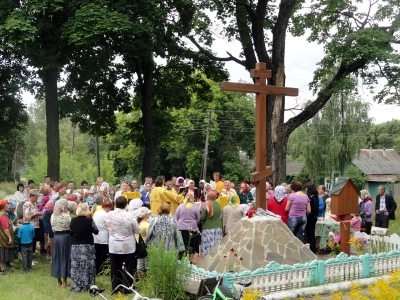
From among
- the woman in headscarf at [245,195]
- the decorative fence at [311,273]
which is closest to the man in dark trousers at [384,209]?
the woman in headscarf at [245,195]

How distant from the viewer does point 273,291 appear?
8156mm

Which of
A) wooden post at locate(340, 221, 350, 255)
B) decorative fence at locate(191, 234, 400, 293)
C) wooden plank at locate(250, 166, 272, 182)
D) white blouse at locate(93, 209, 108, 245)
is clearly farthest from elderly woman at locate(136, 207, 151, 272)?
wooden post at locate(340, 221, 350, 255)

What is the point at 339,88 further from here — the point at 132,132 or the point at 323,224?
the point at 132,132

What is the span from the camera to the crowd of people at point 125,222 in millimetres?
9109

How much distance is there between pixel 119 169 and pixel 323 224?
1640 inches

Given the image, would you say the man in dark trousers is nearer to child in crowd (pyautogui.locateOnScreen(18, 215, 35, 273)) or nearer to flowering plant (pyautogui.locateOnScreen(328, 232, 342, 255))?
flowering plant (pyautogui.locateOnScreen(328, 232, 342, 255))

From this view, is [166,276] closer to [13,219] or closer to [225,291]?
Result: [225,291]

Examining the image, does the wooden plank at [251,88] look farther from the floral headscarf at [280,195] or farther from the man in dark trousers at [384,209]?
the man in dark trousers at [384,209]

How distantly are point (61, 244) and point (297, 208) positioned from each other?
15.6ft

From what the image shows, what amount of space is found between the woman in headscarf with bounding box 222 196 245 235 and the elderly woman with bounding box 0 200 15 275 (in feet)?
13.9

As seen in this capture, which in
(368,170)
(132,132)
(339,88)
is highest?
(339,88)

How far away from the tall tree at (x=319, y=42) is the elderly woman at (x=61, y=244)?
11091 mm

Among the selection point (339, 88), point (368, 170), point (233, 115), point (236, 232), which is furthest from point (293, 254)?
point (368, 170)

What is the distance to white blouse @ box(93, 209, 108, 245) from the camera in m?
9.74
